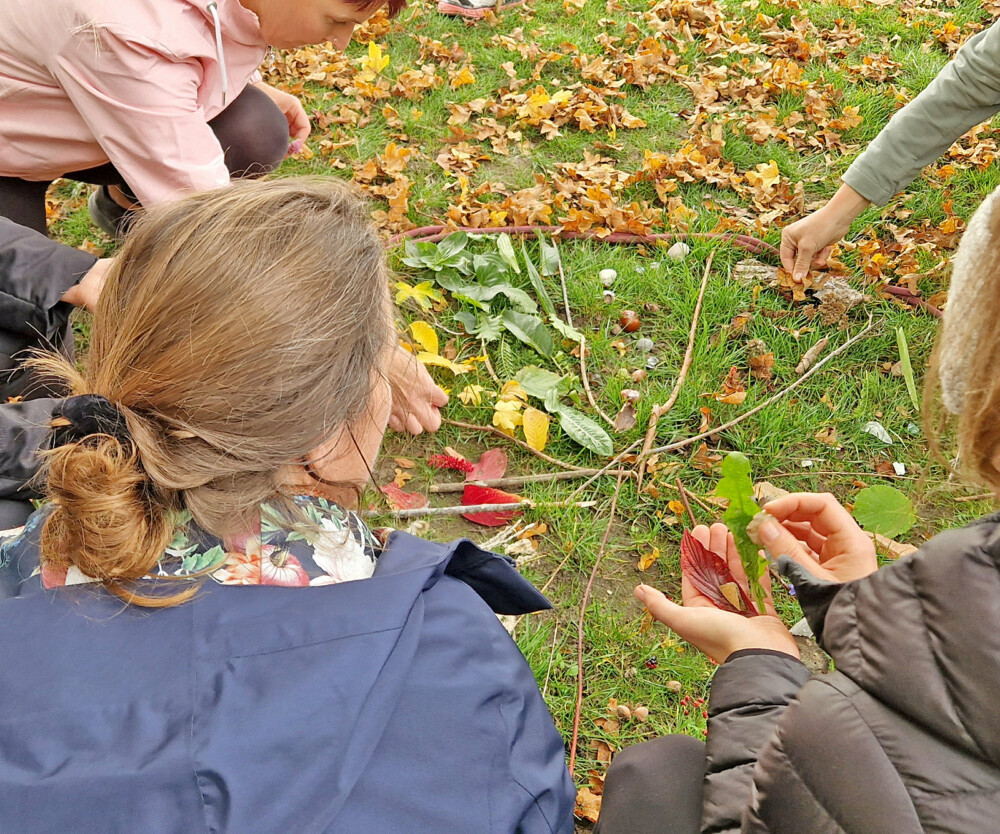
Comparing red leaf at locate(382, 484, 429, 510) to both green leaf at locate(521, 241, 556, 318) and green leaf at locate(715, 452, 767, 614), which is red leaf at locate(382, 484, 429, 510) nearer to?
green leaf at locate(521, 241, 556, 318)

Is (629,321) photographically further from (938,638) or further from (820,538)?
(938,638)

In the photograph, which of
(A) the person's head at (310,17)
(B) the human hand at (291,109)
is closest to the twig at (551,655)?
(A) the person's head at (310,17)

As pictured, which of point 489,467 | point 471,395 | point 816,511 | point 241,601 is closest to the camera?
point 241,601

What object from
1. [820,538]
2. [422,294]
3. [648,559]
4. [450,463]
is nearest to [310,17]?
[422,294]

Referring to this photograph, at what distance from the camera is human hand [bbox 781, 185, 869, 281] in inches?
91.1

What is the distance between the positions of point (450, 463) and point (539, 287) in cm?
72

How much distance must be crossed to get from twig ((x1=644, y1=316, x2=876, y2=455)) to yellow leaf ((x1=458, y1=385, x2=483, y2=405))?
529 mm

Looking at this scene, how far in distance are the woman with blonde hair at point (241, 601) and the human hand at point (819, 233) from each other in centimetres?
164

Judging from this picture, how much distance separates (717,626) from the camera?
1479 mm

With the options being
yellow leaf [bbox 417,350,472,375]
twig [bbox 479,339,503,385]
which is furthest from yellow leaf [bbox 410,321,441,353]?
twig [bbox 479,339,503,385]

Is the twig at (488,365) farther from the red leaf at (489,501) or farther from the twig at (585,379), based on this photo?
the red leaf at (489,501)

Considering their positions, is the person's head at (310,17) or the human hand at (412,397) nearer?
the human hand at (412,397)

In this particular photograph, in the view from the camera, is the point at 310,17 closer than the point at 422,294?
Yes

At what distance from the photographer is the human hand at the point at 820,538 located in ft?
4.87
